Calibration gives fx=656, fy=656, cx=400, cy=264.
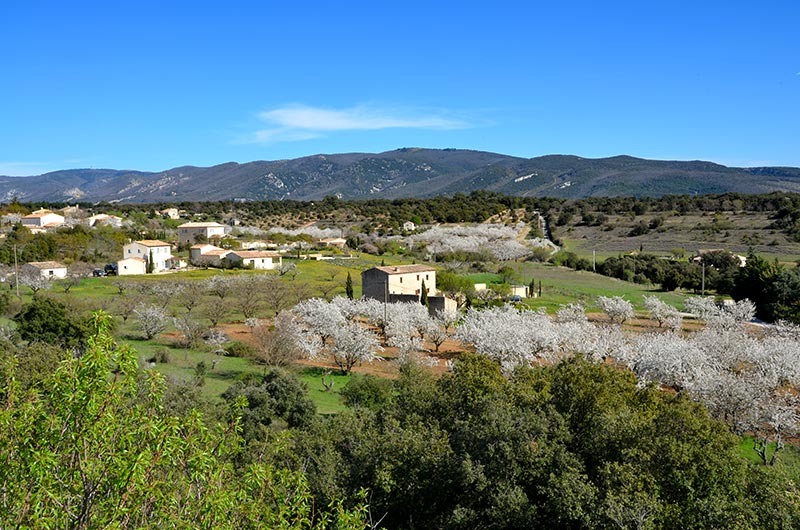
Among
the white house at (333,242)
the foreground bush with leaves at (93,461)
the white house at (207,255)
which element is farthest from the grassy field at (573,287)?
the foreground bush with leaves at (93,461)

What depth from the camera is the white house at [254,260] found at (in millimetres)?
59281

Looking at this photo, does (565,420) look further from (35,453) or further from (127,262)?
(127,262)

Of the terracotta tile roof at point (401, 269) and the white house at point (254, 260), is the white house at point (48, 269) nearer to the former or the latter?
the white house at point (254, 260)

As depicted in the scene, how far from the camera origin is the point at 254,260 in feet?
196

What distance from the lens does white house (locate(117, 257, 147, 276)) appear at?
54.6m

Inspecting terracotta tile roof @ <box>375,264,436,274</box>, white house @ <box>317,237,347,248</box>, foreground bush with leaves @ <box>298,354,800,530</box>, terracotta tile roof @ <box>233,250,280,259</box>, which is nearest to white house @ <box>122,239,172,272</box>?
terracotta tile roof @ <box>233,250,280,259</box>

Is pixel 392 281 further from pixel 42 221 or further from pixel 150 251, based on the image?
pixel 42 221

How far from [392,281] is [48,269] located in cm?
2751

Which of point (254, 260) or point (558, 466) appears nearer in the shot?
point (558, 466)

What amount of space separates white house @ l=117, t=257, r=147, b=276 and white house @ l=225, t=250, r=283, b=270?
7.44 meters

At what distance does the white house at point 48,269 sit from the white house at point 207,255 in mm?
12498

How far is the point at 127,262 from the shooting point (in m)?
54.8

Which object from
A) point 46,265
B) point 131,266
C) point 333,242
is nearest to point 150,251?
point 131,266

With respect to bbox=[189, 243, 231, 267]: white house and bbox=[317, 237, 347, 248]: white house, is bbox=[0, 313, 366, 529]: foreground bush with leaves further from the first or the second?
bbox=[317, 237, 347, 248]: white house
